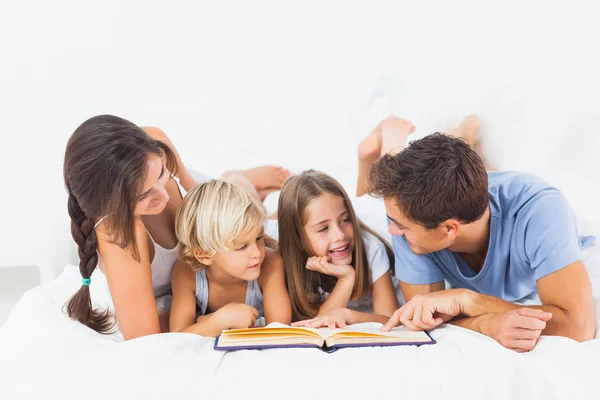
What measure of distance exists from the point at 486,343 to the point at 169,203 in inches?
40.9

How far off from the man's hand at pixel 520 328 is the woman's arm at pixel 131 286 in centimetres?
88

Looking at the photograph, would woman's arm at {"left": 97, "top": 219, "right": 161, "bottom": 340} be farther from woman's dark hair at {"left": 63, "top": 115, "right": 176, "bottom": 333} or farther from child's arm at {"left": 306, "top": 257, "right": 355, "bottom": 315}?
child's arm at {"left": 306, "top": 257, "right": 355, "bottom": 315}

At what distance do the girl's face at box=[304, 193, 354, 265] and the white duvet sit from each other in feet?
1.62

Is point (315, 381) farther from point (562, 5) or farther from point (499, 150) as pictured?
point (562, 5)

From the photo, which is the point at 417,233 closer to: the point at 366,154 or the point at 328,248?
the point at 328,248

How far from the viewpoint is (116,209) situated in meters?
1.75

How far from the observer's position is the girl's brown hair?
6.82 ft

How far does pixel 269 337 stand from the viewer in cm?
165

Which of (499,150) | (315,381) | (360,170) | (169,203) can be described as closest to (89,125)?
(169,203)

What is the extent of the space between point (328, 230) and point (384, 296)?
0.85 feet

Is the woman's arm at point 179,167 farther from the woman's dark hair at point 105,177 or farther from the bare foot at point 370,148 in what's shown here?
the bare foot at point 370,148

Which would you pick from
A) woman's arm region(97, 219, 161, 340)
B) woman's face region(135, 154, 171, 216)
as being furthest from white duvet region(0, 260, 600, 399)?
woman's face region(135, 154, 171, 216)

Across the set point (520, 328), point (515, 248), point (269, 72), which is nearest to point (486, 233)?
point (515, 248)

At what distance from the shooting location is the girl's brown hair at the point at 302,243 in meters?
2.08
